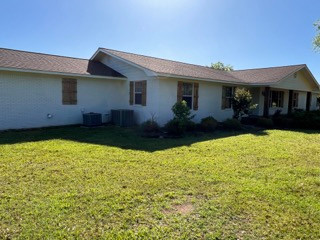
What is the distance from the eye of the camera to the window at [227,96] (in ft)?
51.6

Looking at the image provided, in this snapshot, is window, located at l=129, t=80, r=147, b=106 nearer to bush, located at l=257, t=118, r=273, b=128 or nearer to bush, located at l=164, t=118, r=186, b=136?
bush, located at l=164, t=118, r=186, b=136

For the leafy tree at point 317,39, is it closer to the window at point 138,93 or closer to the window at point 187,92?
the window at point 187,92

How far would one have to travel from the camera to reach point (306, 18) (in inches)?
610

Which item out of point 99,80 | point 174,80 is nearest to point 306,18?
point 174,80

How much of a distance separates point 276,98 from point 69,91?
16387 millimetres

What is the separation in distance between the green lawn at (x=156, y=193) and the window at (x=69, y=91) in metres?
4.65

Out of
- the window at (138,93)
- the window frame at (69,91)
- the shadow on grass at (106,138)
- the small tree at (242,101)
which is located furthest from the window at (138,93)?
the small tree at (242,101)

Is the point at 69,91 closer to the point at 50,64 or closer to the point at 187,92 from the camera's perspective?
the point at 50,64

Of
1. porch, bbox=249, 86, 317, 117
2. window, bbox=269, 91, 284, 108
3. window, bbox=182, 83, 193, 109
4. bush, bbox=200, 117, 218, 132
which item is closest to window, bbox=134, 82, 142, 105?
window, bbox=182, 83, 193, 109

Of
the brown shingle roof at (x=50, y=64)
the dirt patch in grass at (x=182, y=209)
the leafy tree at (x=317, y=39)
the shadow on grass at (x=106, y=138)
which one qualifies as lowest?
the dirt patch in grass at (x=182, y=209)

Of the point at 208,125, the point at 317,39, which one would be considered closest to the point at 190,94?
the point at 208,125

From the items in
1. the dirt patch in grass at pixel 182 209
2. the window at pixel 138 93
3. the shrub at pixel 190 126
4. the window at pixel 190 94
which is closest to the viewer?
the dirt patch in grass at pixel 182 209

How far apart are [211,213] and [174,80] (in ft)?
31.7

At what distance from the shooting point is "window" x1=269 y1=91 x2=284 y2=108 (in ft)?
64.7
